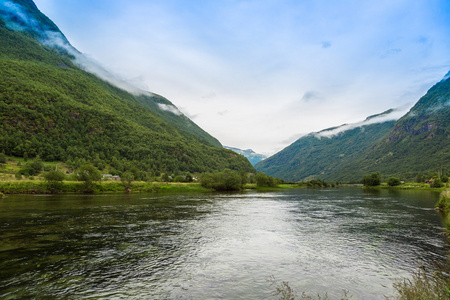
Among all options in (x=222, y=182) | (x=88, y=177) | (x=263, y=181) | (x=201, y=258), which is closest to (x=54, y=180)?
(x=88, y=177)

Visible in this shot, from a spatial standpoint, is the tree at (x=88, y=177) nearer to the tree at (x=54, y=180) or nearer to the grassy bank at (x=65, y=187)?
the grassy bank at (x=65, y=187)

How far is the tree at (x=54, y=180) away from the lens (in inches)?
2926

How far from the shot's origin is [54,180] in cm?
7538

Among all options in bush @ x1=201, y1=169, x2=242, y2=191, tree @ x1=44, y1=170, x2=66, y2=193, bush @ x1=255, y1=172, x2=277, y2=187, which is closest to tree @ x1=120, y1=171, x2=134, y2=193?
tree @ x1=44, y1=170, x2=66, y2=193

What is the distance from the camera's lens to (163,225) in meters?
26.8

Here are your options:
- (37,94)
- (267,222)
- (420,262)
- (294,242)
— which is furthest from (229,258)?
(37,94)

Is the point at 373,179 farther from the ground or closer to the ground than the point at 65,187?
farther from the ground

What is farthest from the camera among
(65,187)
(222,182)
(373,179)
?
(373,179)

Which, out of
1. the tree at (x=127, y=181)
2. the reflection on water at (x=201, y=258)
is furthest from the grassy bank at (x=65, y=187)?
the reflection on water at (x=201, y=258)

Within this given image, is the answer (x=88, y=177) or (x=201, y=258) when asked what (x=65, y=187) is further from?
(x=201, y=258)

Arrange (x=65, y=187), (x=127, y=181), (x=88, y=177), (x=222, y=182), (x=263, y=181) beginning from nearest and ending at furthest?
1. (x=65, y=187)
2. (x=88, y=177)
3. (x=127, y=181)
4. (x=222, y=182)
5. (x=263, y=181)

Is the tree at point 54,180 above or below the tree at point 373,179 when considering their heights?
below

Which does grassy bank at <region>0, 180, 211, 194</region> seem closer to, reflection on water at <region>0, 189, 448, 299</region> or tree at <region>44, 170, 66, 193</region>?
tree at <region>44, 170, 66, 193</region>

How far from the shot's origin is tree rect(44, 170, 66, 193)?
74325 millimetres
